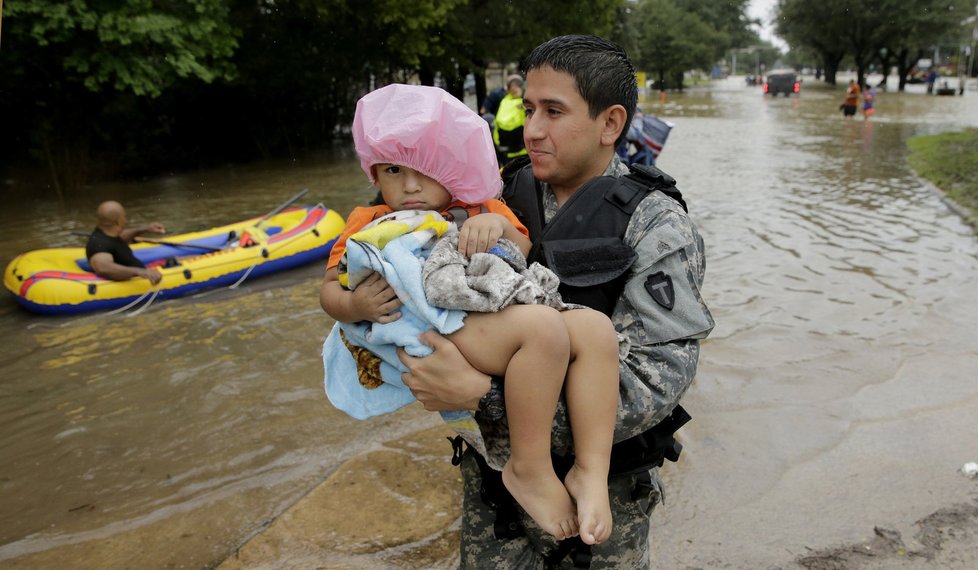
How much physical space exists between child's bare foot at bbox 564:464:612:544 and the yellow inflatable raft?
8.19m

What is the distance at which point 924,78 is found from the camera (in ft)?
205

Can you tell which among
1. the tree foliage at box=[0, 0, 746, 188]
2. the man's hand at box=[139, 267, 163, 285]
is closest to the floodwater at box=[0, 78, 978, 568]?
the man's hand at box=[139, 267, 163, 285]

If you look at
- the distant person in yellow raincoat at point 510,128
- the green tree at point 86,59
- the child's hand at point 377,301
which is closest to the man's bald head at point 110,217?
the distant person in yellow raincoat at point 510,128

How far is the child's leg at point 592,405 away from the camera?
1729 mm

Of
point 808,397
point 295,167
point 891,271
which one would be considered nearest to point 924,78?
point 295,167

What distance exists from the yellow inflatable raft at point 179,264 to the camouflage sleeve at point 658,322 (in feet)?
26.9

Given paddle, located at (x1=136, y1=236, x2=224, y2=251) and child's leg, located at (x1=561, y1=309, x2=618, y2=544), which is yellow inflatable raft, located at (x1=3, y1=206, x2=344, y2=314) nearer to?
paddle, located at (x1=136, y1=236, x2=224, y2=251)

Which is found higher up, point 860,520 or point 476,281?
point 476,281

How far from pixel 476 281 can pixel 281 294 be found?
7.89 meters

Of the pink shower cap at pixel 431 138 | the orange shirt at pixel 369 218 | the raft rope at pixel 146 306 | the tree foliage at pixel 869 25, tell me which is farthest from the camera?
the tree foliage at pixel 869 25

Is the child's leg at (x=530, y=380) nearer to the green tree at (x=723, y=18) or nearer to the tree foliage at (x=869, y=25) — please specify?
the tree foliage at (x=869, y=25)

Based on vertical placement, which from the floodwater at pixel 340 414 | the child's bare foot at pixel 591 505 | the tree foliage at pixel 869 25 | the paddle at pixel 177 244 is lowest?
the floodwater at pixel 340 414

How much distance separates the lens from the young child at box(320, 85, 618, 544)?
5.59ft

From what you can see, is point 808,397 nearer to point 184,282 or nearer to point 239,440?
point 239,440
